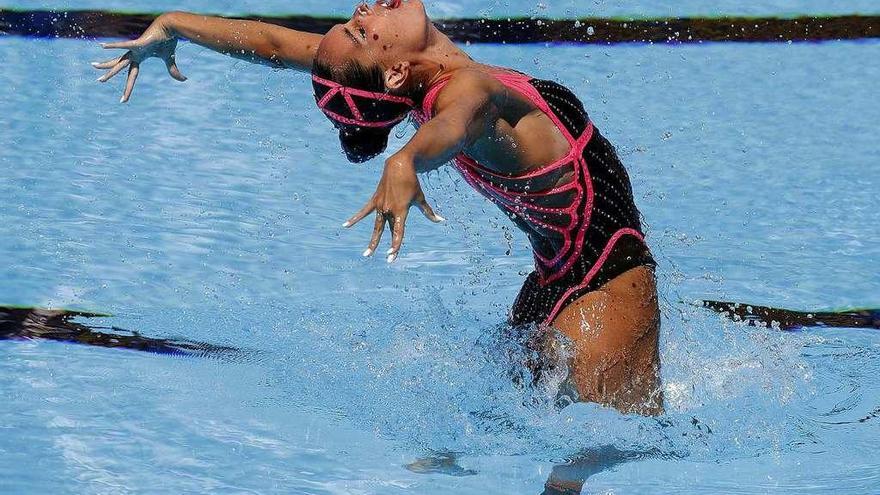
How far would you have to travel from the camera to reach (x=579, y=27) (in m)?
5.29

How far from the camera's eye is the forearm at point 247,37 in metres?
2.95

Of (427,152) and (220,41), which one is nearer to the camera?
(427,152)

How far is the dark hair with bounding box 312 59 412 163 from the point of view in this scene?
2.48m

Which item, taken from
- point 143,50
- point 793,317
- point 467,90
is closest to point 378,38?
point 467,90

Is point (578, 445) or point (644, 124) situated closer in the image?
point (578, 445)

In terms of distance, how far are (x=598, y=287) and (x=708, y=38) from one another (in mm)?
2802

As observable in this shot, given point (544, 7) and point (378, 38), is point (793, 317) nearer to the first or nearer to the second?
point (378, 38)

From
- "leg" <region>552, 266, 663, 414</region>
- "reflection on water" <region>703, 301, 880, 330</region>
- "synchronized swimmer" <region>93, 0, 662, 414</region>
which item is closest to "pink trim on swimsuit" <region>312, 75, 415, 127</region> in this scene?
"synchronized swimmer" <region>93, 0, 662, 414</region>

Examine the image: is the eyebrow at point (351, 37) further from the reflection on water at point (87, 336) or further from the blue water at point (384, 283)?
the reflection on water at point (87, 336)

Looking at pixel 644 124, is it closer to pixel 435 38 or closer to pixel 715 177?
pixel 715 177

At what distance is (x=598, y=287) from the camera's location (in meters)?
2.79

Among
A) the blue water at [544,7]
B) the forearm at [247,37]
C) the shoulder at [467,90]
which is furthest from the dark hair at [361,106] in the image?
the blue water at [544,7]

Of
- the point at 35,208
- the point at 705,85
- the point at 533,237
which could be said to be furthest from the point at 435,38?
the point at 705,85

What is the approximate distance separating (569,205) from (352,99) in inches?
22.2
